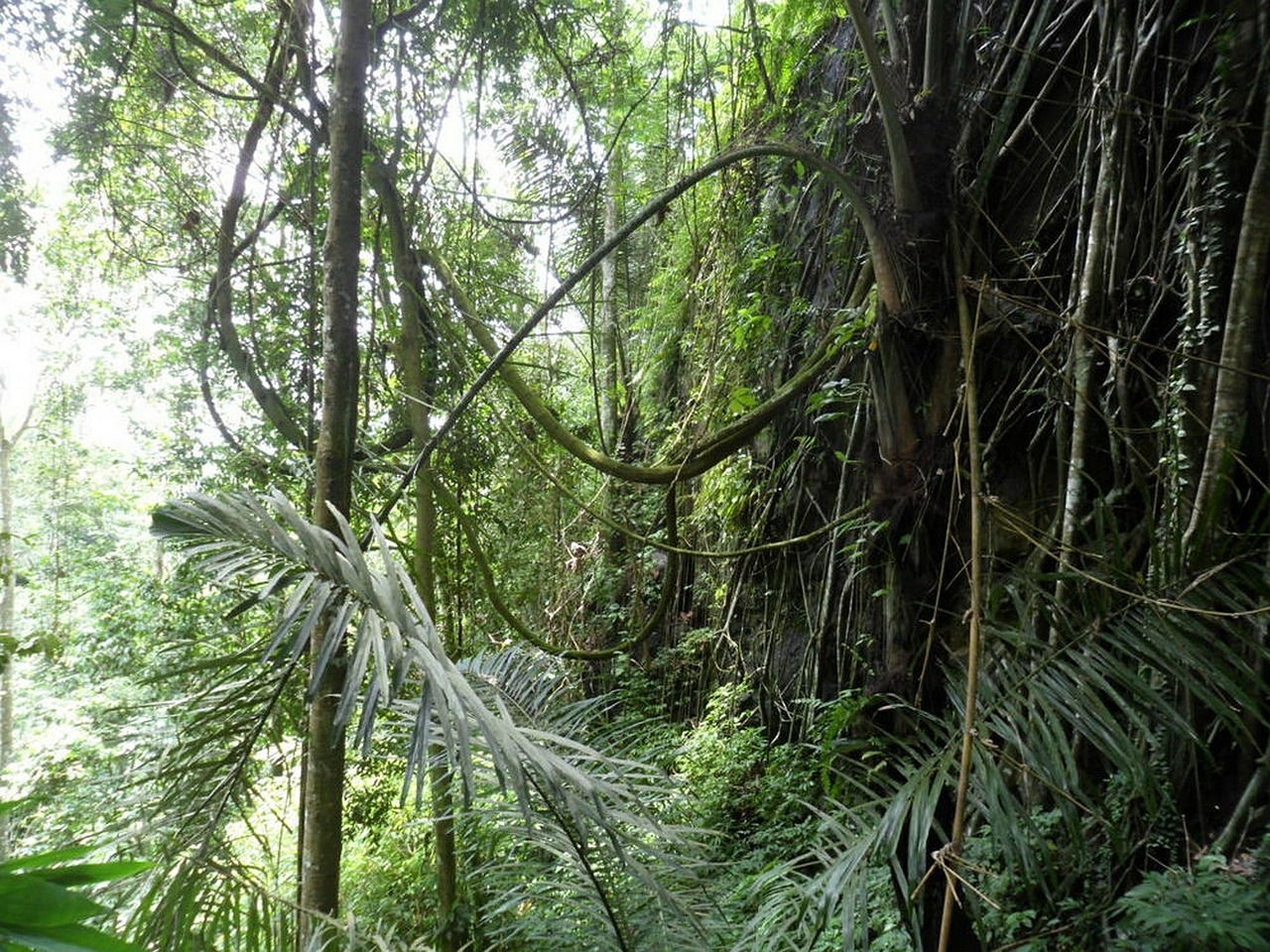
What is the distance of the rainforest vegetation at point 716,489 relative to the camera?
1152 millimetres

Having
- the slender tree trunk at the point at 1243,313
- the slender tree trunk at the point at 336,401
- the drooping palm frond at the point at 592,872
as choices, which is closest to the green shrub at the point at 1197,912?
the slender tree trunk at the point at 1243,313

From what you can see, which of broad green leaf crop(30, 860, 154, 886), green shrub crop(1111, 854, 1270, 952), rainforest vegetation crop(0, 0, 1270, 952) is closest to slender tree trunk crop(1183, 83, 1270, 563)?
rainforest vegetation crop(0, 0, 1270, 952)

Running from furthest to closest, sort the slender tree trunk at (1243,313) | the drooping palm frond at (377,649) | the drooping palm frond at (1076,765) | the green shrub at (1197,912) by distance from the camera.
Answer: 1. the slender tree trunk at (1243,313)
2. the green shrub at (1197,912)
3. the drooping palm frond at (1076,765)
4. the drooping palm frond at (377,649)

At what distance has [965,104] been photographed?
2209 millimetres

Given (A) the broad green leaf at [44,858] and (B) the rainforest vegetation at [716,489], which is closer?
(A) the broad green leaf at [44,858]

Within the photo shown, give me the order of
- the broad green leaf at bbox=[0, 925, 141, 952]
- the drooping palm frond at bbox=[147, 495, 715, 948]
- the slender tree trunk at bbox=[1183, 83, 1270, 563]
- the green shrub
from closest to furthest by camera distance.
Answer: the broad green leaf at bbox=[0, 925, 141, 952] → the drooping palm frond at bbox=[147, 495, 715, 948] → the green shrub → the slender tree trunk at bbox=[1183, 83, 1270, 563]

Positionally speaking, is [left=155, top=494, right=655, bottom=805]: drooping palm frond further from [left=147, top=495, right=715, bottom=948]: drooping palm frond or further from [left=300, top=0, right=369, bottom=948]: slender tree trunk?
[left=300, top=0, right=369, bottom=948]: slender tree trunk

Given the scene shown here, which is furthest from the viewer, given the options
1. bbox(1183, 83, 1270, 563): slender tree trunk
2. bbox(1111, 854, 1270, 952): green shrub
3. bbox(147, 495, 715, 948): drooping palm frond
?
bbox(1183, 83, 1270, 563): slender tree trunk

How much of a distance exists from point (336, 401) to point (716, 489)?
251cm

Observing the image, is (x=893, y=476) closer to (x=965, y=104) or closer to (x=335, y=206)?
(x=965, y=104)

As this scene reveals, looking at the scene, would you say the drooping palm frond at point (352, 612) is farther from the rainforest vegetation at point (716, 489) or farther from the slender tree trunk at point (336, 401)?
the slender tree trunk at point (336, 401)

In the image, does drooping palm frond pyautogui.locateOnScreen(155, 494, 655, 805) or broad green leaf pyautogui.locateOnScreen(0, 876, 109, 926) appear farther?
drooping palm frond pyautogui.locateOnScreen(155, 494, 655, 805)

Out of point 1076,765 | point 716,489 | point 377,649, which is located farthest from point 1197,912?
point 716,489

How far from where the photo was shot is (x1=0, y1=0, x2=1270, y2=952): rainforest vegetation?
1.15 meters
